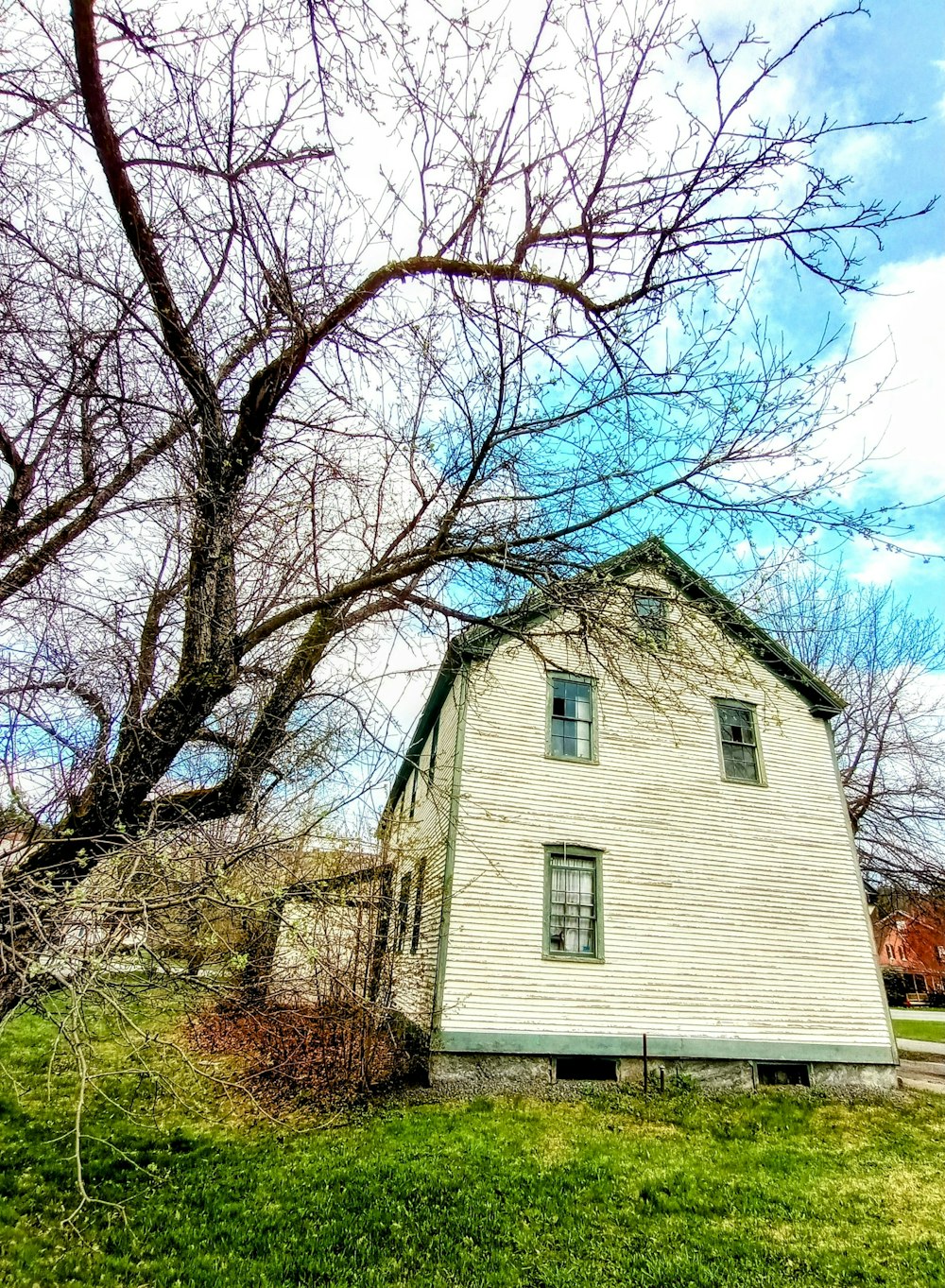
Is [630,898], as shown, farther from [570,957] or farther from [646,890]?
[570,957]

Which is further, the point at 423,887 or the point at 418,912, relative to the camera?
the point at 418,912

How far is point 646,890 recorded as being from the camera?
11375 mm

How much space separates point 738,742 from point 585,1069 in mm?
6476

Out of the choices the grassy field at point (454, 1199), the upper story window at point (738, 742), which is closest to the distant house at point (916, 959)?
the upper story window at point (738, 742)

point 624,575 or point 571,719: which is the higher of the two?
point 571,719

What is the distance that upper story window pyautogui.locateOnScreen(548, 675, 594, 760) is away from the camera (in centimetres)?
1216

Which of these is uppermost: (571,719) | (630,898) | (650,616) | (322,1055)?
(571,719)

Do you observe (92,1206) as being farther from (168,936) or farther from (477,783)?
(477,783)

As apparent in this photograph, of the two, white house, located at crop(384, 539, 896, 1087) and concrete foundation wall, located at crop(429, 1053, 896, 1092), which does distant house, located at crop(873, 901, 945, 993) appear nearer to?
concrete foundation wall, located at crop(429, 1053, 896, 1092)

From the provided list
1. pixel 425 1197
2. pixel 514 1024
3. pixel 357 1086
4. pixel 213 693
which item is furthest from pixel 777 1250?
pixel 213 693

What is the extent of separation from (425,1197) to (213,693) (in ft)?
16.5

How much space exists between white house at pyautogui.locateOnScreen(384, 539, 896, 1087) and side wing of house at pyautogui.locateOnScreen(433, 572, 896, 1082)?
31 millimetres

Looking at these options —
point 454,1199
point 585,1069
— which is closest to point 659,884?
point 585,1069

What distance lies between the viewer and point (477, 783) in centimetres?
1127
